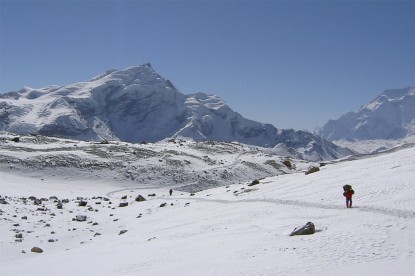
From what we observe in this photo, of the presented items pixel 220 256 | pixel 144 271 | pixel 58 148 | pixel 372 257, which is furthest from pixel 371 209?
pixel 58 148

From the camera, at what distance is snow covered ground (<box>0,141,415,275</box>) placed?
18.7m

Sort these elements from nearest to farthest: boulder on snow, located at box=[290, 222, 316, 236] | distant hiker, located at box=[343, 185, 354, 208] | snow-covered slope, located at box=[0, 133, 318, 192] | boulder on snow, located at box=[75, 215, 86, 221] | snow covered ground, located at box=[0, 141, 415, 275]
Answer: snow covered ground, located at box=[0, 141, 415, 275], boulder on snow, located at box=[290, 222, 316, 236], distant hiker, located at box=[343, 185, 354, 208], boulder on snow, located at box=[75, 215, 86, 221], snow-covered slope, located at box=[0, 133, 318, 192]

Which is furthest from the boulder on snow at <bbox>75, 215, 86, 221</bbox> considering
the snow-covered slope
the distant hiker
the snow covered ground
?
the snow-covered slope

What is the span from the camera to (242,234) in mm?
26422

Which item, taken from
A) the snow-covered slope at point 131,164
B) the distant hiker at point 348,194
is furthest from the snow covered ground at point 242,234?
the snow-covered slope at point 131,164

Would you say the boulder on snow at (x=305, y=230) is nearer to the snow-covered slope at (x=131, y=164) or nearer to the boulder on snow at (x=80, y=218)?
the boulder on snow at (x=80, y=218)

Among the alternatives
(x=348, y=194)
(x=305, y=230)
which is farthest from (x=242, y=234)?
(x=348, y=194)

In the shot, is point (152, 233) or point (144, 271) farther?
point (152, 233)

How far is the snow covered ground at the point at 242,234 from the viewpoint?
738 inches

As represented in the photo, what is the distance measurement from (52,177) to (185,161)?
116 feet

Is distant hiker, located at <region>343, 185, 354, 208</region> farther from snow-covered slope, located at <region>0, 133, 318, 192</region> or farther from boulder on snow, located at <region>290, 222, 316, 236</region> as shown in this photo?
snow-covered slope, located at <region>0, 133, 318, 192</region>

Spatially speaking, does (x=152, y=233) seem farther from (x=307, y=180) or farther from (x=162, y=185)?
(x=162, y=185)

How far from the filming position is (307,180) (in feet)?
156

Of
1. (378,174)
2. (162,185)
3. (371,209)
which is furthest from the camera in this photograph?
(162,185)
